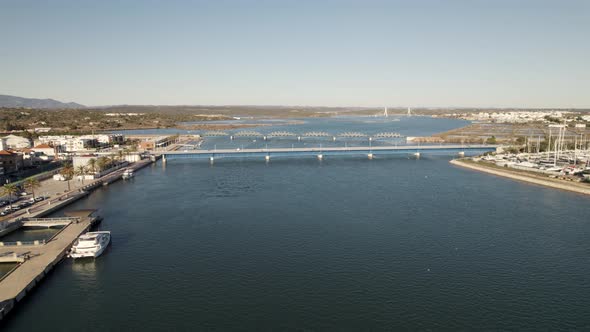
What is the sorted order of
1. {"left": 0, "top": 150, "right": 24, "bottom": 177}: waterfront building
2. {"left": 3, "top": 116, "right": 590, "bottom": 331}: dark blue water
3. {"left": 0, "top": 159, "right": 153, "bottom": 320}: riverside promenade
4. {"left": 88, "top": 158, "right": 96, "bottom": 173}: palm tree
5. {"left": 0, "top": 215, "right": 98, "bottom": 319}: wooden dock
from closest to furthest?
{"left": 3, "top": 116, "right": 590, "bottom": 331}: dark blue water, {"left": 0, "top": 215, "right": 98, "bottom": 319}: wooden dock, {"left": 0, "top": 159, "right": 153, "bottom": 320}: riverside promenade, {"left": 0, "top": 150, "right": 24, "bottom": 177}: waterfront building, {"left": 88, "top": 158, "right": 96, "bottom": 173}: palm tree

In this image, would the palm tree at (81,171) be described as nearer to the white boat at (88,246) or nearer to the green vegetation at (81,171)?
the green vegetation at (81,171)

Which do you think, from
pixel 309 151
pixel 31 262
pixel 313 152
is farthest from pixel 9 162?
pixel 313 152

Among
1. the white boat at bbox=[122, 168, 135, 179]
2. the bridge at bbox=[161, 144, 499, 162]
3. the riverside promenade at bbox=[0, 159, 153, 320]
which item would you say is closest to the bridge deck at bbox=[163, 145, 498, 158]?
the bridge at bbox=[161, 144, 499, 162]

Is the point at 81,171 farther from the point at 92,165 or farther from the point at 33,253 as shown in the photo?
the point at 33,253

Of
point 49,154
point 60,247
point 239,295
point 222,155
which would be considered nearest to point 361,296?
point 239,295

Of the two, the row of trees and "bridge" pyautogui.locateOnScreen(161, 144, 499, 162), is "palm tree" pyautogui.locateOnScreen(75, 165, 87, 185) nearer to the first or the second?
the row of trees

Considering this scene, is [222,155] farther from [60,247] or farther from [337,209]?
[60,247]

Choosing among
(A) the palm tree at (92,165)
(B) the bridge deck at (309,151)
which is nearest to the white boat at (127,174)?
(A) the palm tree at (92,165)

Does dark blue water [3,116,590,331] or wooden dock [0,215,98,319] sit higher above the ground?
wooden dock [0,215,98,319]

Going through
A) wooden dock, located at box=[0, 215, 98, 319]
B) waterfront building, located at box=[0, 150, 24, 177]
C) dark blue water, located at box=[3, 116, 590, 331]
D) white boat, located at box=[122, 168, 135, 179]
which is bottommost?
dark blue water, located at box=[3, 116, 590, 331]
